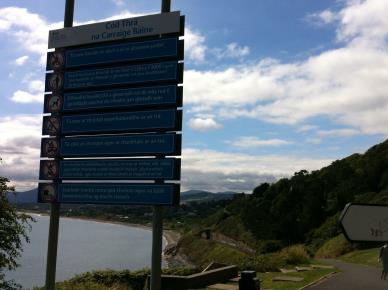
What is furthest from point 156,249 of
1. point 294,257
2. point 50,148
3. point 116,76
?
point 294,257

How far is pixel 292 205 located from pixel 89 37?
82.8m

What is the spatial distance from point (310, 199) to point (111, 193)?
76186 millimetres

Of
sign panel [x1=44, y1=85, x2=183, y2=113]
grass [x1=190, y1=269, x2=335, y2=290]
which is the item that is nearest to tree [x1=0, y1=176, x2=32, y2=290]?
sign panel [x1=44, y1=85, x2=183, y2=113]

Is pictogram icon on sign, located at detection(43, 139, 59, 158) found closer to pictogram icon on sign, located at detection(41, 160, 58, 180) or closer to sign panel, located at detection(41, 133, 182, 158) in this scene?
sign panel, located at detection(41, 133, 182, 158)

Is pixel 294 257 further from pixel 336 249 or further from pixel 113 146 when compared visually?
pixel 113 146

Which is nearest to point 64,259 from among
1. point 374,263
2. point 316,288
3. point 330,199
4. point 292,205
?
point 292,205

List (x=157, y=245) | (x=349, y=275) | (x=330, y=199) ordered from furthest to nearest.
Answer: (x=330, y=199) → (x=349, y=275) → (x=157, y=245)

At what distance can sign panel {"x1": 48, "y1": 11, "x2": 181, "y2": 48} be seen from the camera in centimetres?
1059

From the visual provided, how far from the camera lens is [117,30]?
11.3 m

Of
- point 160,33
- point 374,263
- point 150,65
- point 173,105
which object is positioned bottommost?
point 374,263

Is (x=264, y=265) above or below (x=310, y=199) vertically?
below

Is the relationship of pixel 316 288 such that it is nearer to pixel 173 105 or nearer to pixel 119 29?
pixel 173 105

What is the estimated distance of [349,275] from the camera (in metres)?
21.2

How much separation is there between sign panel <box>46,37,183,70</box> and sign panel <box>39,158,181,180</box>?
2.34 meters
